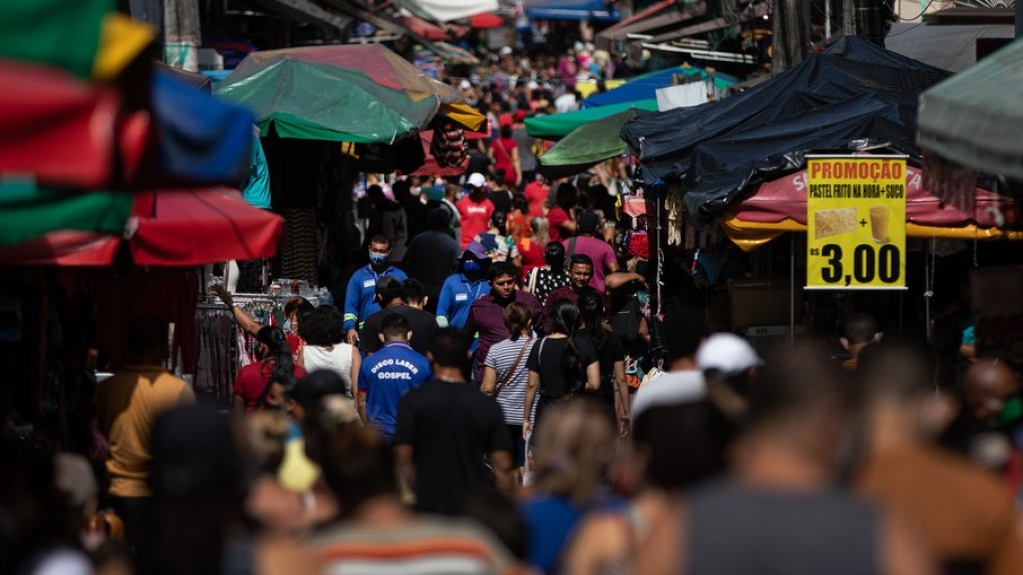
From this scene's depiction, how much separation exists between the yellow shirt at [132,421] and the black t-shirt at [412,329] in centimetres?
400

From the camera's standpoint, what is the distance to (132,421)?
26.9 feet

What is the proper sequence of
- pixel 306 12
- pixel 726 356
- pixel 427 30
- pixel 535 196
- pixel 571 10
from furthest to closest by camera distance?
pixel 571 10
pixel 427 30
pixel 535 196
pixel 306 12
pixel 726 356

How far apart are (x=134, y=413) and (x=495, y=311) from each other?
5.06m

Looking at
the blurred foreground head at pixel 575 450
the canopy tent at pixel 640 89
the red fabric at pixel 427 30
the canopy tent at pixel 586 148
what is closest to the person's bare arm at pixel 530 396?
the blurred foreground head at pixel 575 450

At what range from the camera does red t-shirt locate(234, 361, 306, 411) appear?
970 cm

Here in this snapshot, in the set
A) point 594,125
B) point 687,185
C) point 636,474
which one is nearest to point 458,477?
point 636,474

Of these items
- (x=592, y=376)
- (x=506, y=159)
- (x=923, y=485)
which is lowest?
(x=592, y=376)

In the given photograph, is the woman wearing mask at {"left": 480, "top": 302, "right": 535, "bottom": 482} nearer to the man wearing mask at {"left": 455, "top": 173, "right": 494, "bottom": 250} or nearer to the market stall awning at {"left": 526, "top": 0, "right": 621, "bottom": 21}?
the man wearing mask at {"left": 455, "top": 173, "right": 494, "bottom": 250}

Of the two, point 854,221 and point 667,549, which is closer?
point 667,549

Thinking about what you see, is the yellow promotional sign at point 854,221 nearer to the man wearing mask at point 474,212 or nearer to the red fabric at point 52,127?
the red fabric at point 52,127

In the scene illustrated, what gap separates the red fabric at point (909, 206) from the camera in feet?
34.8

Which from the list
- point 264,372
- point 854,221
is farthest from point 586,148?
point 264,372

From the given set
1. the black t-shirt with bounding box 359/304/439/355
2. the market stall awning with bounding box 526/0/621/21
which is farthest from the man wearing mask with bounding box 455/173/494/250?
the market stall awning with bounding box 526/0/621/21

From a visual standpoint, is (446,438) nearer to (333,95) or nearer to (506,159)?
(333,95)
